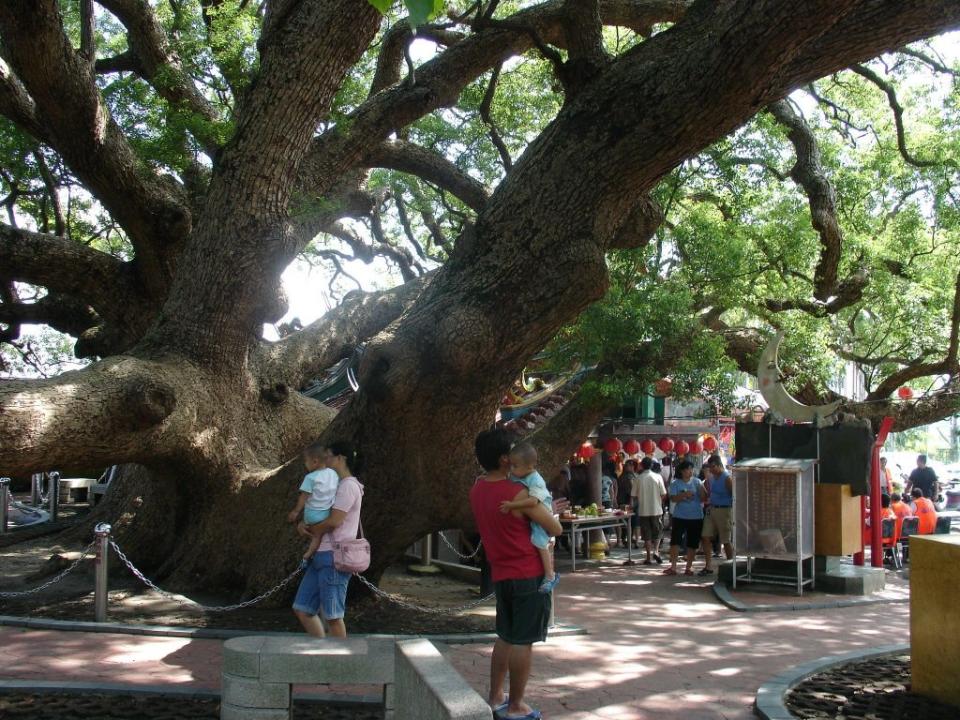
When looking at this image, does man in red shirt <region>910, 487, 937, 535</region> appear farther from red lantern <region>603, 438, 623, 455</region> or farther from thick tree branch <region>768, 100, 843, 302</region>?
red lantern <region>603, 438, 623, 455</region>

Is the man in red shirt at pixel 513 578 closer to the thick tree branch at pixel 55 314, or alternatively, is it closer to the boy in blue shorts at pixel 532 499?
the boy in blue shorts at pixel 532 499

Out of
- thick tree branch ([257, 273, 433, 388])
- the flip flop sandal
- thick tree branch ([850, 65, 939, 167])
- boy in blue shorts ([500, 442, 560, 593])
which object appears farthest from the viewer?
thick tree branch ([850, 65, 939, 167])

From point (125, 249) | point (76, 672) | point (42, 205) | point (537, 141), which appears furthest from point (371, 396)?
point (125, 249)

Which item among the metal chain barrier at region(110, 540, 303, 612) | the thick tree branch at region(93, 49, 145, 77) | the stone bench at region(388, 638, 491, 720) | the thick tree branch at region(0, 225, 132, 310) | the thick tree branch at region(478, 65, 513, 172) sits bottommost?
the metal chain barrier at region(110, 540, 303, 612)

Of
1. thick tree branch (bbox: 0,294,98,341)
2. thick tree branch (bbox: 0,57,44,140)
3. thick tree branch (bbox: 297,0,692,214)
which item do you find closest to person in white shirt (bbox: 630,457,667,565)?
thick tree branch (bbox: 297,0,692,214)

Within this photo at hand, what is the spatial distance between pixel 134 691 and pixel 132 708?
1.03 feet

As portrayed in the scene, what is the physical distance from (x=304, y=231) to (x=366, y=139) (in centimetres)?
136

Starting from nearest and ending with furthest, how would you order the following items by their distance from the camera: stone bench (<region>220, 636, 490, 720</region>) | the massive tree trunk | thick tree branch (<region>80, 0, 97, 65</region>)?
stone bench (<region>220, 636, 490, 720</region>), the massive tree trunk, thick tree branch (<region>80, 0, 97, 65</region>)

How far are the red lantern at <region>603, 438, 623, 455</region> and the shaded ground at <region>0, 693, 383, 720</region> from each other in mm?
12026

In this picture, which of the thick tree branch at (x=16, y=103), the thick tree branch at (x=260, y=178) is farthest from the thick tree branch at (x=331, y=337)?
the thick tree branch at (x=16, y=103)

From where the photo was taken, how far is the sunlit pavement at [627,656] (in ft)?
21.0

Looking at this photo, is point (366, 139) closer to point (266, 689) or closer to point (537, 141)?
point (537, 141)

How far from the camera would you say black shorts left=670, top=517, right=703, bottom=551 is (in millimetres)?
13523

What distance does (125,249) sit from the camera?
2339cm
